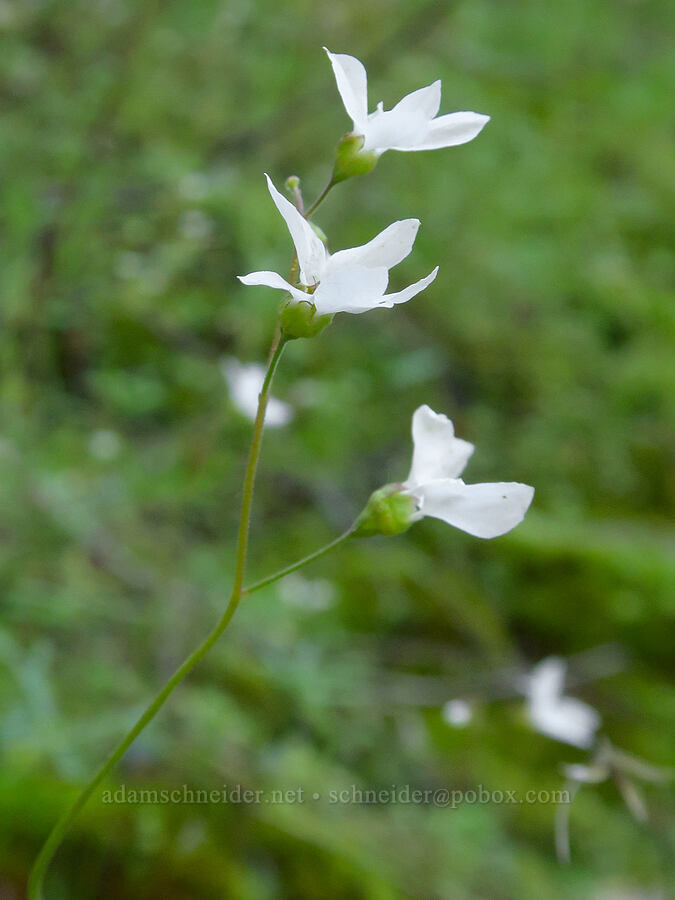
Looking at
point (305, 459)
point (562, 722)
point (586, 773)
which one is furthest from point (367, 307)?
point (305, 459)

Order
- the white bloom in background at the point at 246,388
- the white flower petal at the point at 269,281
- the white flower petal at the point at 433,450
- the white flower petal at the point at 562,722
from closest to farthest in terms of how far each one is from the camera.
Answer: the white flower petal at the point at 269,281, the white flower petal at the point at 433,450, the white flower petal at the point at 562,722, the white bloom in background at the point at 246,388

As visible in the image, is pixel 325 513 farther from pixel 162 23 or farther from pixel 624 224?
pixel 624 224

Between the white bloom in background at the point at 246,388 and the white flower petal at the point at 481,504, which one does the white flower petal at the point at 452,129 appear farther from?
the white bloom in background at the point at 246,388

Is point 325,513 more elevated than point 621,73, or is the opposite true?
point 621,73

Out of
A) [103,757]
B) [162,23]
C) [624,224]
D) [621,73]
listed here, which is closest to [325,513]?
[103,757]

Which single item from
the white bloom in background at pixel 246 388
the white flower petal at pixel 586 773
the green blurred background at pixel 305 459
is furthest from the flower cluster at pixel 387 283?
the white bloom in background at pixel 246 388

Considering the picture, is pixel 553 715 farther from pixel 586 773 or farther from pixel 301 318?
pixel 301 318
